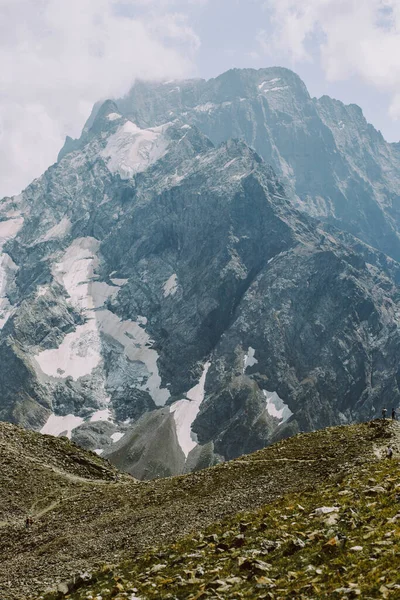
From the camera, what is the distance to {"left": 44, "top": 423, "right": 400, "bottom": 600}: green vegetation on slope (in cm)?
2016

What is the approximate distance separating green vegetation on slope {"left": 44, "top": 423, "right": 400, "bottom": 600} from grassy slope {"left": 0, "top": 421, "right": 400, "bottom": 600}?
0.36 ft

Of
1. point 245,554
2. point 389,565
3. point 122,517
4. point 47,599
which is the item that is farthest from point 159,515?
point 389,565

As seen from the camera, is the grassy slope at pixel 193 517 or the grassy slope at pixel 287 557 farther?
the grassy slope at pixel 193 517

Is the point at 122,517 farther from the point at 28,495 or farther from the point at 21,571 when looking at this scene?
the point at 28,495

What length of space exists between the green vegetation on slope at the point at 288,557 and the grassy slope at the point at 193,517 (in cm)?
11

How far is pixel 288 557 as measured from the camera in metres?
24.2

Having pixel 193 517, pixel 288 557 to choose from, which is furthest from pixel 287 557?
pixel 193 517

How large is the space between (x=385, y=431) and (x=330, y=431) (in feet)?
20.9

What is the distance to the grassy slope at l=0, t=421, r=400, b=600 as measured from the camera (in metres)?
26.4

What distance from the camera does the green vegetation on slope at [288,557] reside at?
20.2m

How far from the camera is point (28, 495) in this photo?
5491 centimetres

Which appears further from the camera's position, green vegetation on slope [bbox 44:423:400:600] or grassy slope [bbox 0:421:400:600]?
grassy slope [bbox 0:421:400:600]

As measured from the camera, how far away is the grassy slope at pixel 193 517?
86.7 feet

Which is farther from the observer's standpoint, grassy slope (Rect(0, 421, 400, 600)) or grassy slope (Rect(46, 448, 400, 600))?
grassy slope (Rect(0, 421, 400, 600))
